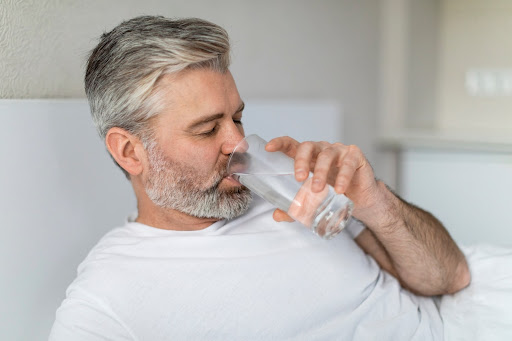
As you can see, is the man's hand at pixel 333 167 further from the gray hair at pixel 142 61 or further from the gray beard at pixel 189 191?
the gray hair at pixel 142 61

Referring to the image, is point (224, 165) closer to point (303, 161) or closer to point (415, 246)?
point (303, 161)

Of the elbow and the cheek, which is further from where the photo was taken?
the elbow

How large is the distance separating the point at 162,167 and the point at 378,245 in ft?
1.95

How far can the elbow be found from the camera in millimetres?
1331

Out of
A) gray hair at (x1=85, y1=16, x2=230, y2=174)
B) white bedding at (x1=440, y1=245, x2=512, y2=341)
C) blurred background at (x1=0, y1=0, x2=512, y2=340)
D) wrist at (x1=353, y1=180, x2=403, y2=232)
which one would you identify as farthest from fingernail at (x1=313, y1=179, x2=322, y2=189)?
blurred background at (x1=0, y1=0, x2=512, y2=340)

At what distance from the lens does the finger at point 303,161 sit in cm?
95

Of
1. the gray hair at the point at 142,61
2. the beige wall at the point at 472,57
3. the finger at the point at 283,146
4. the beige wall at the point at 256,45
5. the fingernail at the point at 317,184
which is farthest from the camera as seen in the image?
the beige wall at the point at 472,57

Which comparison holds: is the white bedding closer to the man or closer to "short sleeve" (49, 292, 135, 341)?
the man

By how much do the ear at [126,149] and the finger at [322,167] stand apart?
45 centimetres

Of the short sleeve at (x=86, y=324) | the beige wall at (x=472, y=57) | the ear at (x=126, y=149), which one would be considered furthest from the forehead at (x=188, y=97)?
the beige wall at (x=472, y=57)

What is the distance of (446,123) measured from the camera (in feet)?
9.54

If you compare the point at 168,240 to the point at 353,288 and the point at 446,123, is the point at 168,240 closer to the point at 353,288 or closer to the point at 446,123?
the point at 353,288

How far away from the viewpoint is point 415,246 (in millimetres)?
1285

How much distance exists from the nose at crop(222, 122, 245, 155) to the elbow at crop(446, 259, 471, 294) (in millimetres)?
611
